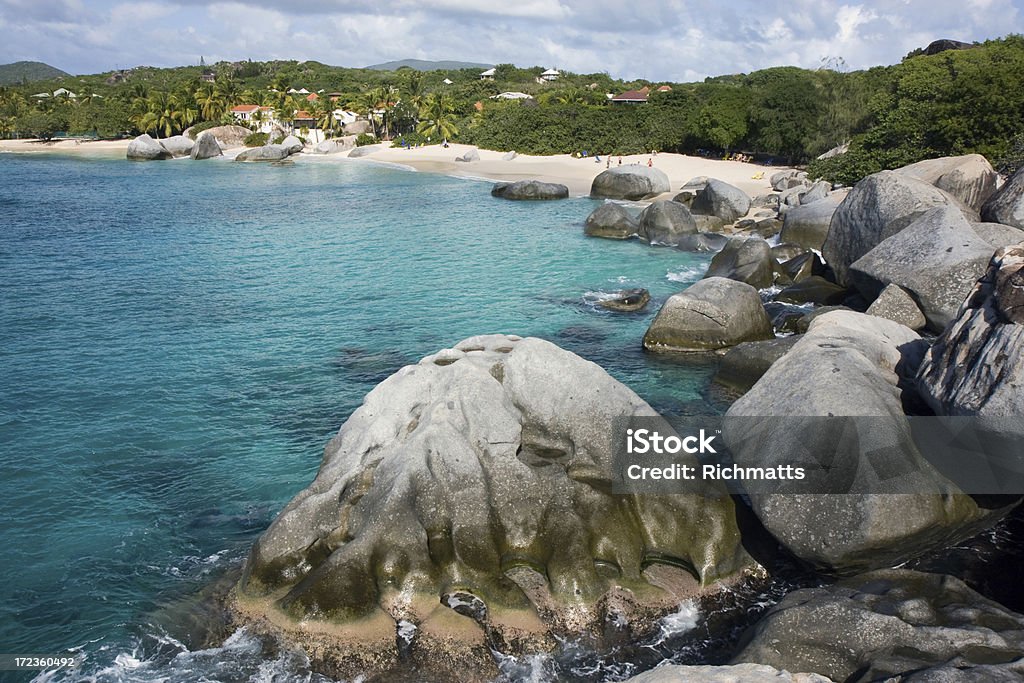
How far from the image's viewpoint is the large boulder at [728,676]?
777cm

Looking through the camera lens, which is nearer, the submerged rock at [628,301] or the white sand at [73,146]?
the submerged rock at [628,301]

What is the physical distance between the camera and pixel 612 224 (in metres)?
39.1

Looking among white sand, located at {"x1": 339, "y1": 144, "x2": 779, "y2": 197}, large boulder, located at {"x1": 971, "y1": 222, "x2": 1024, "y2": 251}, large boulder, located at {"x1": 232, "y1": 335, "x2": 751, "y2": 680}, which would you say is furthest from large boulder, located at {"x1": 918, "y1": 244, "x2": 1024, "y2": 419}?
white sand, located at {"x1": 339, "y1": 144, "x2": 779, "y2": 197}

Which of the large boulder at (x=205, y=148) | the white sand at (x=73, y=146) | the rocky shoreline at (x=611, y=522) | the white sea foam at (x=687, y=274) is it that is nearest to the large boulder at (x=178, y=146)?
the large boulder at (x=205, y=148)

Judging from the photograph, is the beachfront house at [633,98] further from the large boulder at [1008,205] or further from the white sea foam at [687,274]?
the large boulder at [1008,205]

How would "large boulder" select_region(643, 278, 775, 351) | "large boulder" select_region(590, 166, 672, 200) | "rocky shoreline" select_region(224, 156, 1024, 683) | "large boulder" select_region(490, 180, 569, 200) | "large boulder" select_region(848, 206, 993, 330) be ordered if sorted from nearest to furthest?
"rocky shoreline" select_region(224, 156, 1024, 683) → "large boulder" select_region(848, 206, 993, 330) → "large boulder" select_region(643, 278, 775, 351) → "large boulder" select_region(590, 166, 672, 200) → "large boulder" select_region(490, 180, 569, 200)

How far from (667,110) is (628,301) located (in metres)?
49.9

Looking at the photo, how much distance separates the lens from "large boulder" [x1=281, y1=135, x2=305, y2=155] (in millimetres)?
83625

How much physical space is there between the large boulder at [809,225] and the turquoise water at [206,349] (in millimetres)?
4018

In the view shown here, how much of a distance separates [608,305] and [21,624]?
1920 centimetres

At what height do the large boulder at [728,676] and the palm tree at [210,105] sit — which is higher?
the palm tree at [210,105]

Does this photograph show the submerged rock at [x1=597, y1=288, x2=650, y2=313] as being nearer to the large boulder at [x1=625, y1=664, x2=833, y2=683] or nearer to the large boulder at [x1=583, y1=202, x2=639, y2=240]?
the large boulder at [x1=583, y1=202, x2=639, y2=240]

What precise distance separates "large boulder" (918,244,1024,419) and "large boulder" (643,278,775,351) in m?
8.07

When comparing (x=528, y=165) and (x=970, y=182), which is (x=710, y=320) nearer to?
(x=970, y=182)
